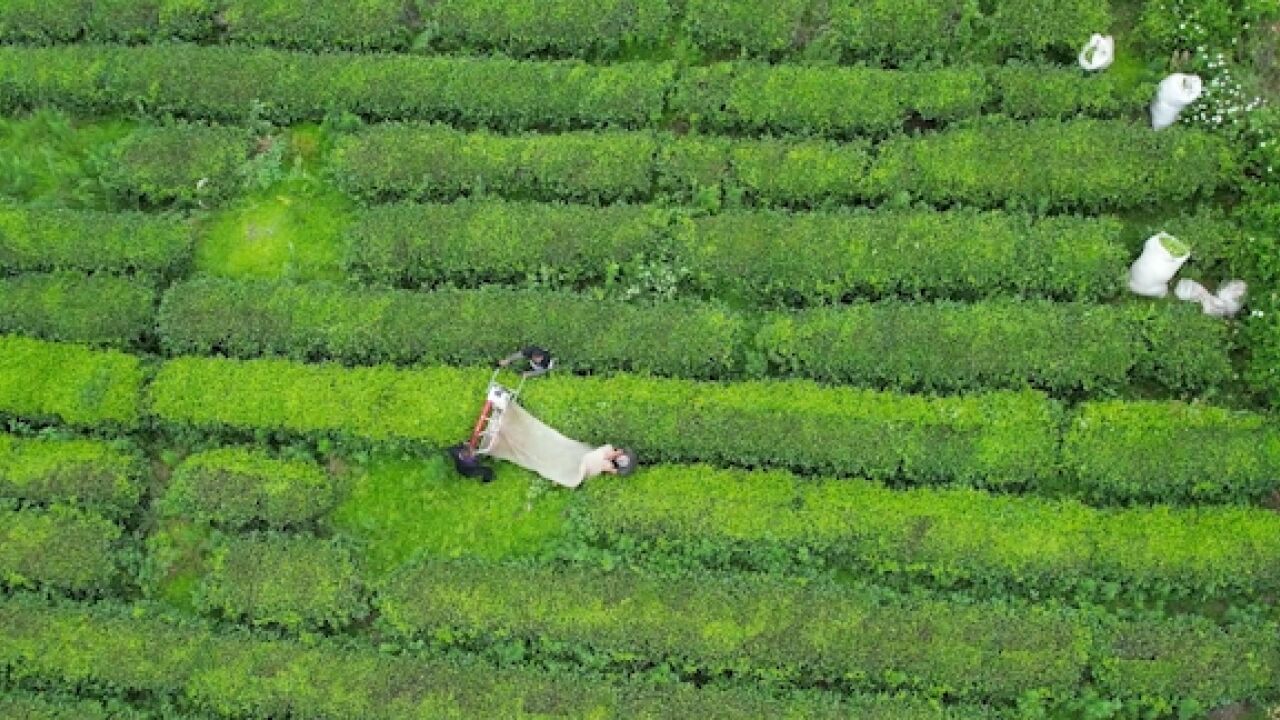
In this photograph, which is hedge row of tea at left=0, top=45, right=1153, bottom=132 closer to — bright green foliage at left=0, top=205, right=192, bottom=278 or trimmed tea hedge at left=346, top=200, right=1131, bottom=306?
trimmed tea hedge at left=346, top=200, right=1131, bottom=306

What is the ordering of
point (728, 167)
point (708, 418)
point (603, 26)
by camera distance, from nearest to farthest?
point (708, 418)
point (728, 167)
point (603, 26)

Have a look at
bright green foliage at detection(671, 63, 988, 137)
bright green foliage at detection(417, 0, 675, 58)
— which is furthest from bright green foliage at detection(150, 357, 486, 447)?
bright green foliage at detection(417, 0, 675, 58)

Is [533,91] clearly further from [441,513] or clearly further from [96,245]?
[96,245]

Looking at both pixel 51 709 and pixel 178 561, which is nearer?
pixel 51 709

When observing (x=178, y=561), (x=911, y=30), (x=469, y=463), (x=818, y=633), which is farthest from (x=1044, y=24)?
(x=178, y=561)

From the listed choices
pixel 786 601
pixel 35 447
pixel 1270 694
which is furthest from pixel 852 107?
→ pixel 35 447

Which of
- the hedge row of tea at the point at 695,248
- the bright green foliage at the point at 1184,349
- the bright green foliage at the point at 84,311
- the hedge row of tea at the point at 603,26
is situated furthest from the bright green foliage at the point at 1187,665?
the bright green foliage at the point at 84,311

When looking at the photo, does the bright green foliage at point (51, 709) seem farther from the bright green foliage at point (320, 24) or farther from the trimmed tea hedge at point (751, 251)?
the bright green foliage at point (320, 24)

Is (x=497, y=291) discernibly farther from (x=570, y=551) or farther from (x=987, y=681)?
(x=987, y=681)
